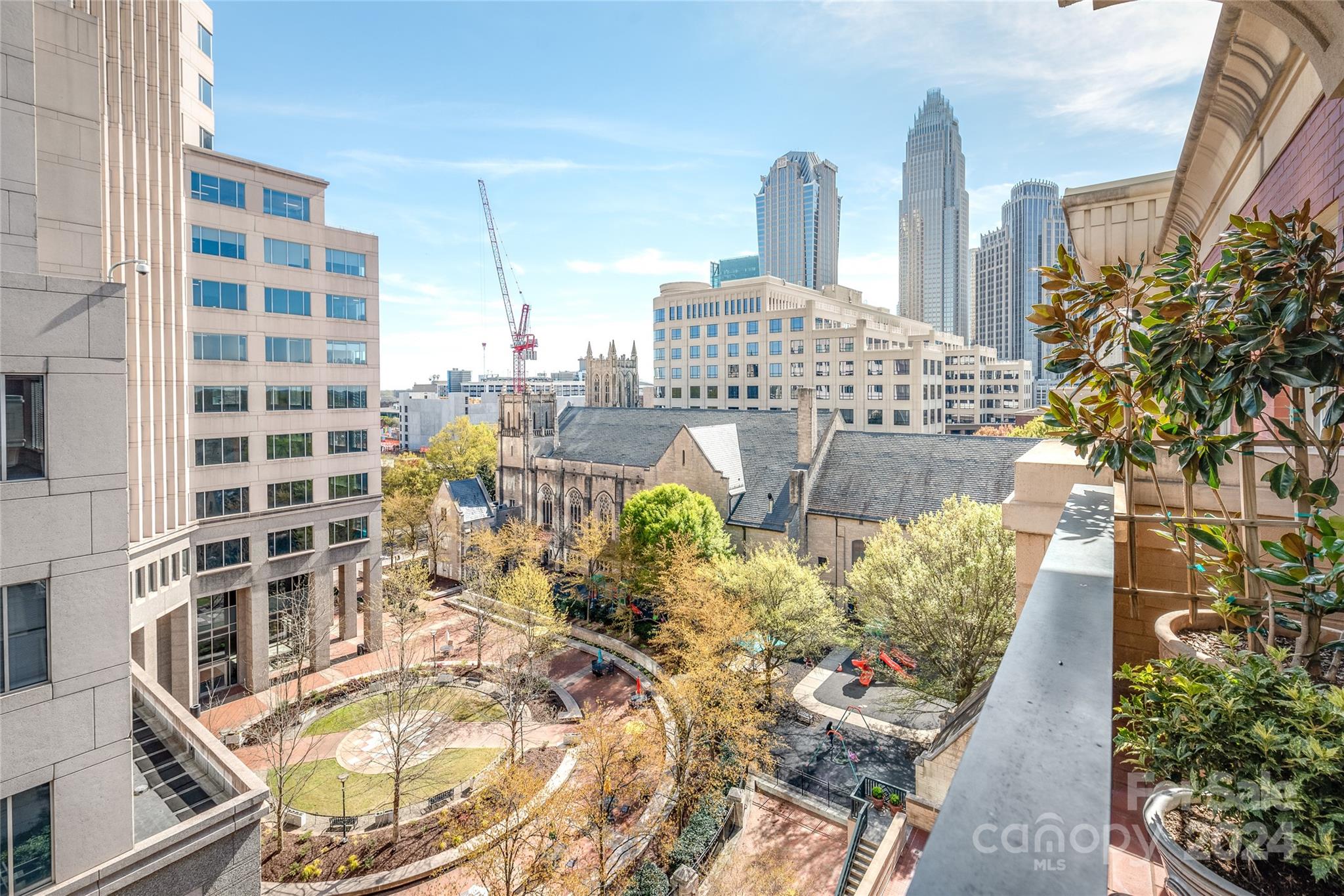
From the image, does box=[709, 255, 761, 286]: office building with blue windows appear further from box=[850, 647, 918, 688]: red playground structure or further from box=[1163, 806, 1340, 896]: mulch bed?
box=[1163, 806, 1340, 896]: mulch bed

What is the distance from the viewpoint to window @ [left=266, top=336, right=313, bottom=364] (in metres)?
33.1

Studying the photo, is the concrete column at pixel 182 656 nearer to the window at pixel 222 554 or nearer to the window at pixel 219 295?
the window at pixel 222 554

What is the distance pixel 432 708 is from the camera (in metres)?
30.2

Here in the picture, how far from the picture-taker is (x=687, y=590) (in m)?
31.7

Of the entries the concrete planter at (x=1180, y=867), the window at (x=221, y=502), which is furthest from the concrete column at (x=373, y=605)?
the concrete planter at (x=1180, y=867)

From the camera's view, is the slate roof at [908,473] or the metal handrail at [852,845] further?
the slate roof at [908,473]

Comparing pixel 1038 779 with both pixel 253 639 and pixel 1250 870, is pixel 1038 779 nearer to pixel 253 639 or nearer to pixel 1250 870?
pixel 1250 870

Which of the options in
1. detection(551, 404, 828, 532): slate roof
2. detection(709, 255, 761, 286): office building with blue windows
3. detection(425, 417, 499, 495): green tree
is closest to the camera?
detection(551, 404, 828, 532): slate roof

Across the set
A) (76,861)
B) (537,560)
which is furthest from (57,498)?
(537,560)

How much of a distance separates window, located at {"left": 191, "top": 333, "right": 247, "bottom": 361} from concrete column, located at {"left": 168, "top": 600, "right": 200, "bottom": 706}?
37.7 feet

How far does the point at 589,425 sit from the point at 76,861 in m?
52.5

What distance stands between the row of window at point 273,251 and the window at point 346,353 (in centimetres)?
393

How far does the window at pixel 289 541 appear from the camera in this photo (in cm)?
3297

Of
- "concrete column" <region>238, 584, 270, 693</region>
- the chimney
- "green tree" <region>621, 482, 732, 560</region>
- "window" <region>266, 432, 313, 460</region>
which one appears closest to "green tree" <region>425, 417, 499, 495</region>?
"window" <region>266, 432, 313, 460</region>
